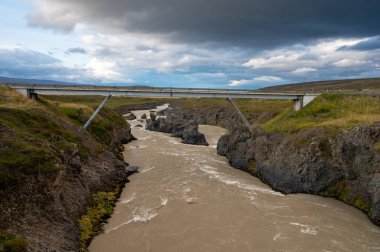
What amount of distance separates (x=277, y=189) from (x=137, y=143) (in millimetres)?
37247

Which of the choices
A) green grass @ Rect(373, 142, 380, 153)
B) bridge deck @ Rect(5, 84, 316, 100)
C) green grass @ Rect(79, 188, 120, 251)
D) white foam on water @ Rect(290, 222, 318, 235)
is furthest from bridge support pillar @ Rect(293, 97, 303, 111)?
green grass @ Rect(79, 188, 120, 251)

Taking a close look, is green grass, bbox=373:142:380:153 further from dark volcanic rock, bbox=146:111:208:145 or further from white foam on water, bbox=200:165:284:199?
dark volcanic rock, bbox=146:111:208:145

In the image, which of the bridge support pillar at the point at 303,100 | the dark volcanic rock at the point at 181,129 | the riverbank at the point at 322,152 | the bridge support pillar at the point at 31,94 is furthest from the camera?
the dark volcanic rock at the point at 181,129

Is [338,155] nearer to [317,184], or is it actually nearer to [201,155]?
[317,184]

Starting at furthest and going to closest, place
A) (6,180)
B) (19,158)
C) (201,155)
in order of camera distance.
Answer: (201,155) → (19,158) → (6,180)

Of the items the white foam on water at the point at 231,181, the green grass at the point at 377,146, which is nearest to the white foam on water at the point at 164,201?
the white foam on water at the point at 231,181

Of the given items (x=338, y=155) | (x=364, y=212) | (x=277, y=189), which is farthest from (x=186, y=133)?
(x=364, y=212)

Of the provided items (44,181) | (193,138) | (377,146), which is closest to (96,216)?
(44,181)

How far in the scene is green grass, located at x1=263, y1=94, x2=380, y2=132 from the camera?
4196cm

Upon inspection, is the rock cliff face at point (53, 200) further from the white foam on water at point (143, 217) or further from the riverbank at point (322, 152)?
the riverbank at point (322, 152)

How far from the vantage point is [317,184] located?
1390 inches

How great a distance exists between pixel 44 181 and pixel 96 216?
5.73 meters

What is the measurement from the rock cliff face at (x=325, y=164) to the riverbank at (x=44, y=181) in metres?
19.1

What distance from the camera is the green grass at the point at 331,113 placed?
42.0 metres
